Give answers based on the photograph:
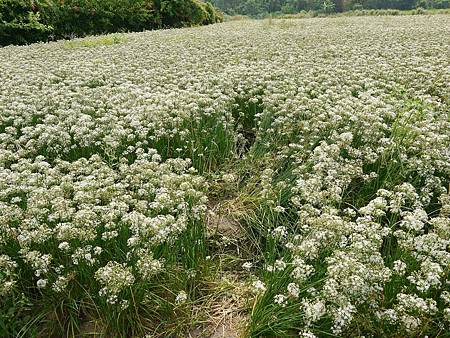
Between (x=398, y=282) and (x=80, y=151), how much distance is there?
4.28 metres

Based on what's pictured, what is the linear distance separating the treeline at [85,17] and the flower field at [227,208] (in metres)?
10.3

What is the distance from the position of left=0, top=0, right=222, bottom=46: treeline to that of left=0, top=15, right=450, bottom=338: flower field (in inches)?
407

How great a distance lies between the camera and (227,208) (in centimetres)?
504

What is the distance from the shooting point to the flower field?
10.7 feet

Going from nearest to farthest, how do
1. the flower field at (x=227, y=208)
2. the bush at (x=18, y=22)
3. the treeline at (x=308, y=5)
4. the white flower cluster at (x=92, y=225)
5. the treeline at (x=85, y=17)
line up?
the flower field at (x=227, y=208)
the white flower cluster at (x=92, y=225)
the bush at (x=18, y=22)
the treeline at (x=85, y=17)
the treeline at (x=308, y=5)

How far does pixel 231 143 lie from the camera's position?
619cm

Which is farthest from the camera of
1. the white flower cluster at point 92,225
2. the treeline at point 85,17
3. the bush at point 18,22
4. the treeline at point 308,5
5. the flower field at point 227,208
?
the treeline at point 308,5

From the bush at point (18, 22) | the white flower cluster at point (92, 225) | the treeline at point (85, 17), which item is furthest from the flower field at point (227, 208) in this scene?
the treeline at point (85, 17)

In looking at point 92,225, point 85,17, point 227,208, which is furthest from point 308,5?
point 92,225

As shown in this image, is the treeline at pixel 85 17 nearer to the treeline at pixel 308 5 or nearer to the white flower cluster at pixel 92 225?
the white flower cluster at pixel 92 225

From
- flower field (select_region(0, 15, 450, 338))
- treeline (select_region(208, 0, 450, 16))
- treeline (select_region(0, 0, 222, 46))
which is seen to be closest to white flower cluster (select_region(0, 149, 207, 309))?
flower field (select_region(0, 15, 450, 338))

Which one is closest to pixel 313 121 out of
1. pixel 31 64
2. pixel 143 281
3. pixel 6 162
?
pixel 143 281

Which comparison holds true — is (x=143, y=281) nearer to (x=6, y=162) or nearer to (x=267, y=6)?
(x=6, y=162)

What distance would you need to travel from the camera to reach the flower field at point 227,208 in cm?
326
